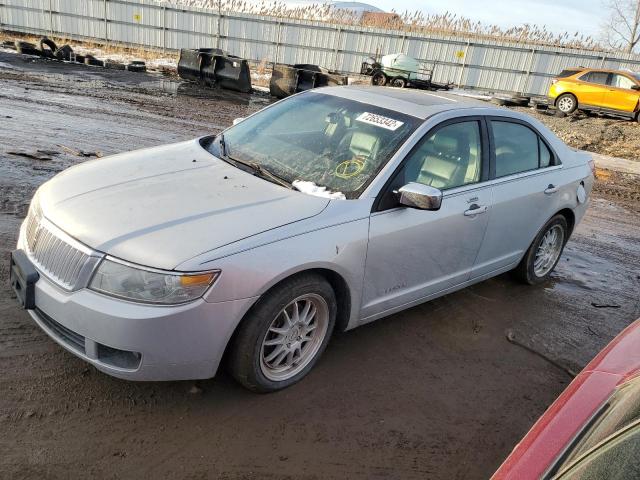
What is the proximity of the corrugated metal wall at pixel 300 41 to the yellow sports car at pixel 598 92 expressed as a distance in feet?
21.9

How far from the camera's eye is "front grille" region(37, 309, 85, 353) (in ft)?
9.32

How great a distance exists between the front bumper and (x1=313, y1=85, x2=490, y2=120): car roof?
2.00m

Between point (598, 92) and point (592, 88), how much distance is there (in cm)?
25

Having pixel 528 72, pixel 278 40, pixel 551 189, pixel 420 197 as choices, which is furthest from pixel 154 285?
pixel 528 72

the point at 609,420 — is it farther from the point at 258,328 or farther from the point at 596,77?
the point at 596,77

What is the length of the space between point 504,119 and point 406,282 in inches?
69.9

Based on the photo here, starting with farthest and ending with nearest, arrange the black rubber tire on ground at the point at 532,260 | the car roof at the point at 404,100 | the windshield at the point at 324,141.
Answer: the black rubber tire on ground at the point at 532,260 < the car roof at the point at 404,100 < the windshield at the point at 324,141

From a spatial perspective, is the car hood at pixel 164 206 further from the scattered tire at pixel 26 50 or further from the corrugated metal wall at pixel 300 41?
the corrugated metal wall at pixel 300 41

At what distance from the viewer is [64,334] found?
290cm

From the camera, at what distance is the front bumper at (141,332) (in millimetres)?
2666

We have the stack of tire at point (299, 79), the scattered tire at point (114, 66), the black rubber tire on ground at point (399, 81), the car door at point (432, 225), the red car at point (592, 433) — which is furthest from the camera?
the black rubber tire on ground at point (399, 81)

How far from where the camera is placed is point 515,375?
3850mm

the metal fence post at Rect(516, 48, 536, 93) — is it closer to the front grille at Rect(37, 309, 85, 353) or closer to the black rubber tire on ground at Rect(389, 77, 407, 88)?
the black rubber tire on ground at Rect(389, 77, 407, 88)

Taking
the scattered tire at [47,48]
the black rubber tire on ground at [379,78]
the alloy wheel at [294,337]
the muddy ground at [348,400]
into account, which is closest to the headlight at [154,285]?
the alloy wheel at [294,337]
